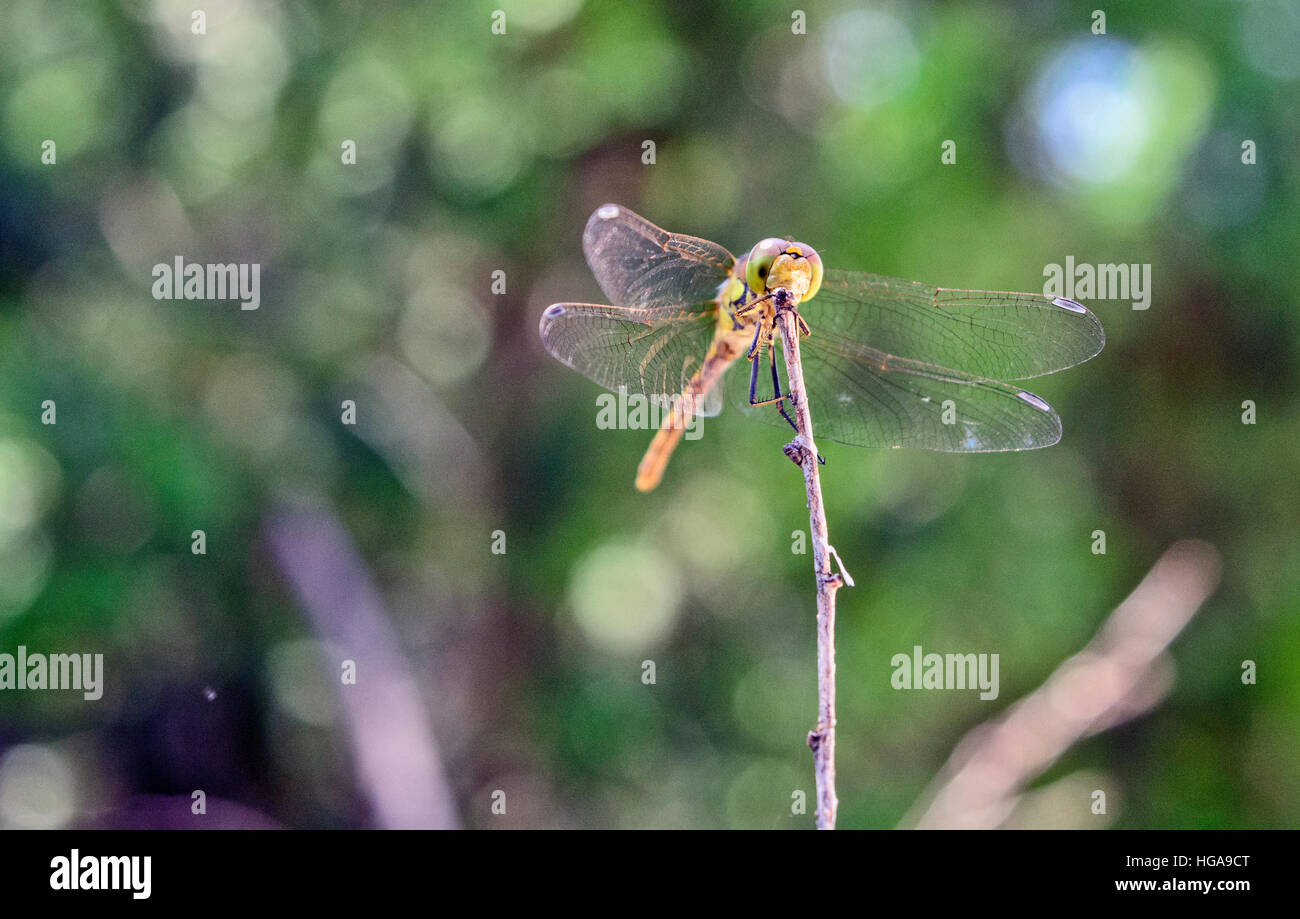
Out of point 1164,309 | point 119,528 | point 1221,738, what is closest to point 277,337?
point 119,528

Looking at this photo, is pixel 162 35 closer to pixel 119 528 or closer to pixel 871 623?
pixel 119 528

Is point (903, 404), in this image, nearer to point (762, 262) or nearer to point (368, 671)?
point (762, 262)

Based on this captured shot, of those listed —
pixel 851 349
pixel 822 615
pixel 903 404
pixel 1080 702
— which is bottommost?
pixel 1080 702

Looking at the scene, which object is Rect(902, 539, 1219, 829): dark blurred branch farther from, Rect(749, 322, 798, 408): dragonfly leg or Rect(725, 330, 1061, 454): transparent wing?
Rect(749, 322, 798, 408): dragonfly leg

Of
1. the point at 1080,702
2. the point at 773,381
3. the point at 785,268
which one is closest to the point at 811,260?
the point at 785,268

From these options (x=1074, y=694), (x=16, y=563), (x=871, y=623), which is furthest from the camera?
(x=871, y=623)

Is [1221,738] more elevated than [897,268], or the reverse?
[897,268]

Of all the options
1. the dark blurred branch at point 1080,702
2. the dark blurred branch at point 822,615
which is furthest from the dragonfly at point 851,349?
the dark blurred branch at point 1080,702
